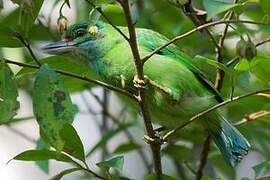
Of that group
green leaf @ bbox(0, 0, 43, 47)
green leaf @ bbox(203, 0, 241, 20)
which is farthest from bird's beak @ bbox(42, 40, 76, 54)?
green leaf @ bbox(203, 0, 241, 20)

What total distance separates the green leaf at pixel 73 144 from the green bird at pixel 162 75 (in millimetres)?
415

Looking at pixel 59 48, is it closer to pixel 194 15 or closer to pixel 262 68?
pixel 194 15

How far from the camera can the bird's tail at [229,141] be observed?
2580 mm

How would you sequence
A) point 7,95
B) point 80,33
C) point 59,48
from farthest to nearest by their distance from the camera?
point 80,33, point 59,48, point 7,95

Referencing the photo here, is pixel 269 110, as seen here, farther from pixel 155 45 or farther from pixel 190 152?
pixel 190 152

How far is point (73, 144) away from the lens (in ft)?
6.82

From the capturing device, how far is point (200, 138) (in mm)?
3133

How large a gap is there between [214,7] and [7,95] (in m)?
0.54

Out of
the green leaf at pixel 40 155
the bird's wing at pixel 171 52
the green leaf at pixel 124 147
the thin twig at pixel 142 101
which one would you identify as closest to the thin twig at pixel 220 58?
the bird's wing at pixel 171 52

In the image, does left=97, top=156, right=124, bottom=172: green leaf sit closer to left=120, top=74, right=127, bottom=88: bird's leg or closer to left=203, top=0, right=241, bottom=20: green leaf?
left=120, top=74, right=127, bottom=88: bird's leg

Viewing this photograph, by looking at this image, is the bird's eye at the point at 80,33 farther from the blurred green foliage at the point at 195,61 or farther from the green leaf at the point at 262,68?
the green leaf at the point at 262,68

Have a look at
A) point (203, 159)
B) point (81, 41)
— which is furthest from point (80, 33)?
point (203, 159)

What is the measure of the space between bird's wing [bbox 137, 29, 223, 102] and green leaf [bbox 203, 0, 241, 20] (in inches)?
31.3

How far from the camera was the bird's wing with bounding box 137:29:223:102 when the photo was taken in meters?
2.58
